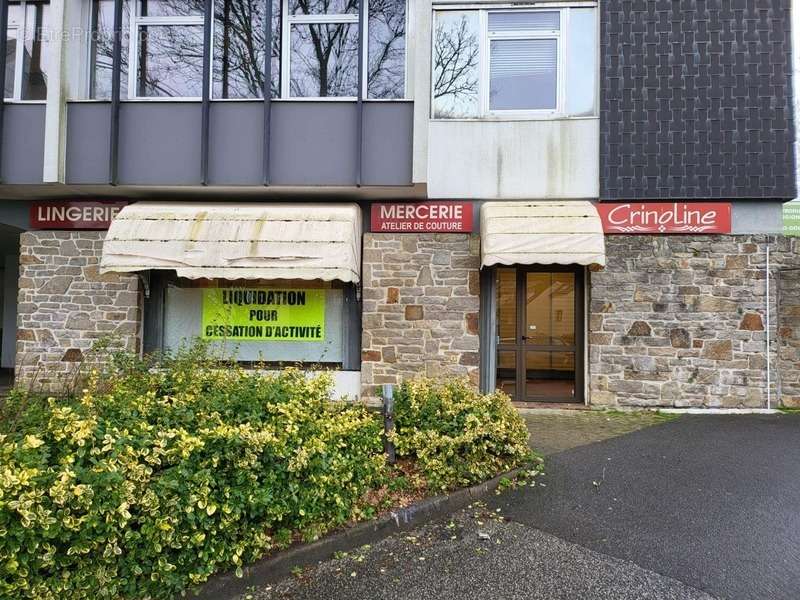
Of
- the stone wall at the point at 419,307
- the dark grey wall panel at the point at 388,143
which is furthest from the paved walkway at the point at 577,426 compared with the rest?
the dark grey wall panel at the point at 388,143

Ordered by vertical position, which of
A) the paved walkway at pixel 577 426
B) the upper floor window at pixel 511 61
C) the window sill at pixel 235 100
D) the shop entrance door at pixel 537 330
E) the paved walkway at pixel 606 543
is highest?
the upper floor window at pixel 511 61

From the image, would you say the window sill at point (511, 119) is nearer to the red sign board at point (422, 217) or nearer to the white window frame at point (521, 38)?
the white window frame at point (521, 38)

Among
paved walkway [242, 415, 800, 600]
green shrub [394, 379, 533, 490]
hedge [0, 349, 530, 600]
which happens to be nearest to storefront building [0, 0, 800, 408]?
green shrub [394, 379, 533, 490]

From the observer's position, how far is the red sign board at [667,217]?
25.6 ft

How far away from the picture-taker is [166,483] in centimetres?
269

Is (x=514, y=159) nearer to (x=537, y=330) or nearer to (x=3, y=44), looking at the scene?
(x=537, y=330)

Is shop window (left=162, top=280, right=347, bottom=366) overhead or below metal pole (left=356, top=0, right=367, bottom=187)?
below

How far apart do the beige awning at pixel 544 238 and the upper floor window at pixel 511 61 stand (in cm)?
189

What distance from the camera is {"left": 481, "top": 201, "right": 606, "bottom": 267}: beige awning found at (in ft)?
23.4

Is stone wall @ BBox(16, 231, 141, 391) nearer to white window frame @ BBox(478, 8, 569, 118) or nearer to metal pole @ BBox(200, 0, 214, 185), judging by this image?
metal pole @ BBox(200, 0, 214, 185)

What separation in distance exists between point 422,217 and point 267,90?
119 inches

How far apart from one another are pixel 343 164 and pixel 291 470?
212 inches

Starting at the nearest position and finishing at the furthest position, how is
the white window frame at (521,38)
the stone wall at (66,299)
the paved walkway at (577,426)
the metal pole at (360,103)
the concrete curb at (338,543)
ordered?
the concrete curb at (338,543), the paved walkway at (577,426), the metal pole at (360,103), the white window frame at (521,38), the stone wall at (66,299)

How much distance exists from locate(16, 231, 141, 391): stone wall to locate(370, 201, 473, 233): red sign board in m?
4.14
